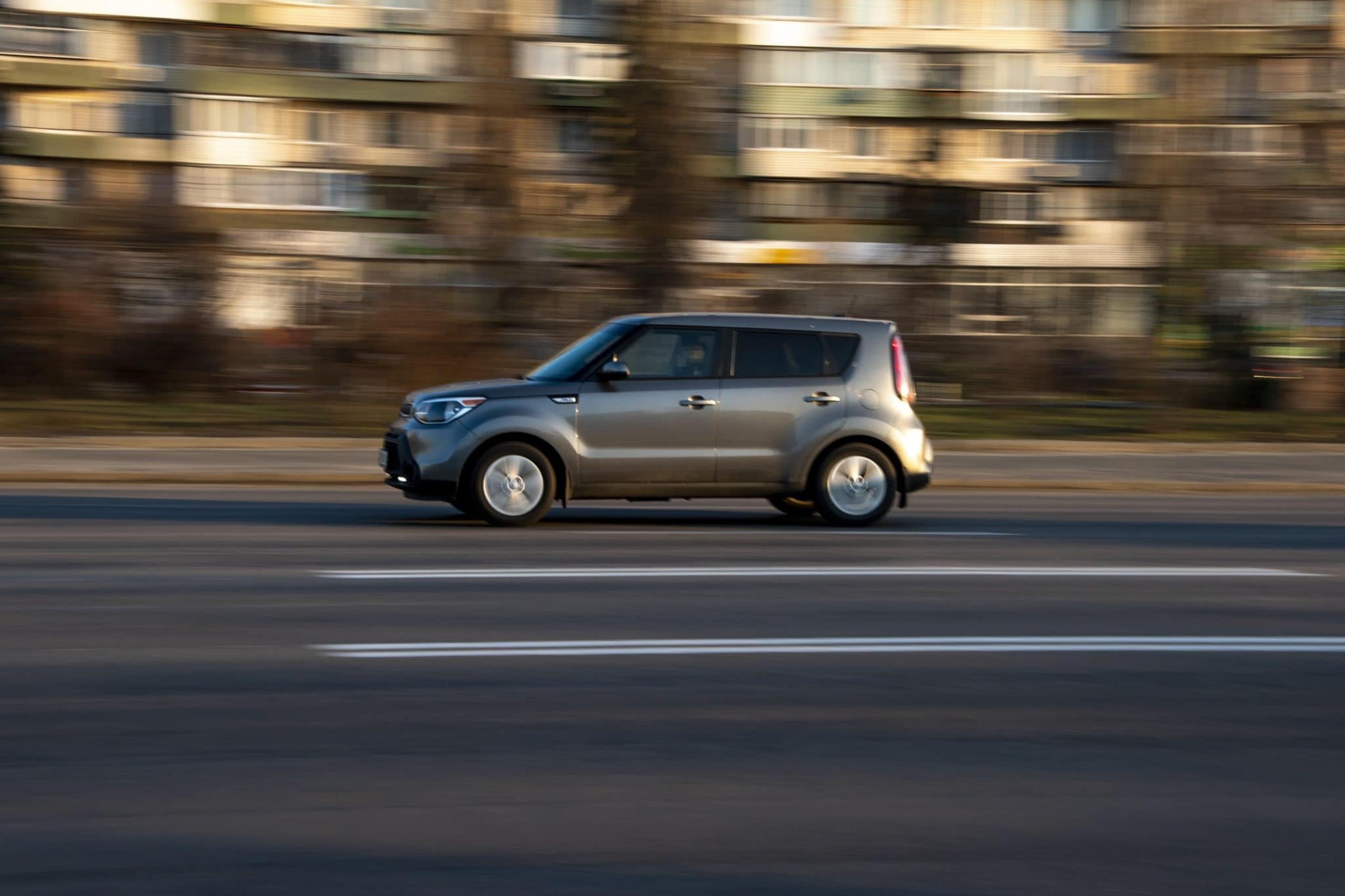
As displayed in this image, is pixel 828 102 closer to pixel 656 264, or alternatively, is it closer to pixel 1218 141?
pixel 1218 141

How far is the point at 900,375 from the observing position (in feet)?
44.3

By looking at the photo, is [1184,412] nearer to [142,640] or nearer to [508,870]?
[142,640]

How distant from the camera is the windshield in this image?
511 inches

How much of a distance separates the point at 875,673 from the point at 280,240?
2920 centimetres

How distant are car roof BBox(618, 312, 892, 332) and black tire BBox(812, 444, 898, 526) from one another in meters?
0.93

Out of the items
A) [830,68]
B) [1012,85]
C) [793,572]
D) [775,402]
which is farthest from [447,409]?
[1012,85]

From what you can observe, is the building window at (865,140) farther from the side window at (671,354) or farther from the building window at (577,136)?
the side window at (671,354)

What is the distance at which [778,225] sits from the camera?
5831 cm

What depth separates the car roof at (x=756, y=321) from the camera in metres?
13.2

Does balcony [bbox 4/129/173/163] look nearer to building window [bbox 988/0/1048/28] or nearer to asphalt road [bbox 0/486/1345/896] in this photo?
building window [bbox 988/0/1048/28]

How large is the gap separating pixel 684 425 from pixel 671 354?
0.55 metres

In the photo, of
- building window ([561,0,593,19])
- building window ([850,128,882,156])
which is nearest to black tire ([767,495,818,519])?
building window ([561,0,593,19])

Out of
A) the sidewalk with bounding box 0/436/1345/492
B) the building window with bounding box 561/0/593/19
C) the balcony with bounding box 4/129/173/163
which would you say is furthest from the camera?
the building window with bounding box 561/0/593/19

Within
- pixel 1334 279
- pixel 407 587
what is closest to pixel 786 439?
pixel 407 587
